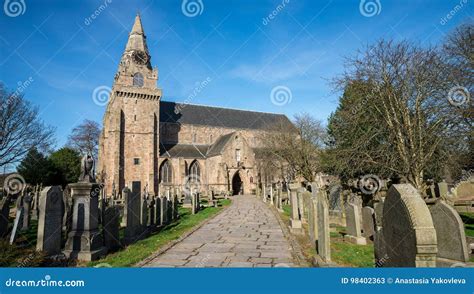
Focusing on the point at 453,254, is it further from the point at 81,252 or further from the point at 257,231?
the point at 81,252

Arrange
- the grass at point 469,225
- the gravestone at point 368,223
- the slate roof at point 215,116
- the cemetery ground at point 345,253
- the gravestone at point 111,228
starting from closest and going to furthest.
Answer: the cemetery ground at point 345,253 < the gravestone at point 111,228 < the gravestone at point 368,223 < the grass at point 469,225 < the slate roof at point 215,116

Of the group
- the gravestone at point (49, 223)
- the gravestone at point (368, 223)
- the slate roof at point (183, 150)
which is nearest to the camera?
the gravestone at point (49, 223)

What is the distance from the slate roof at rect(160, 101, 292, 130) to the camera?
4222cm

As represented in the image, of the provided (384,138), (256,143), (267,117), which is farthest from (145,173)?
(384,138)

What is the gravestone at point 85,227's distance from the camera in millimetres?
6430

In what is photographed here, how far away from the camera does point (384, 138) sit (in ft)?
38.8

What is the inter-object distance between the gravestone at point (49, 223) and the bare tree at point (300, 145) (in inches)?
970

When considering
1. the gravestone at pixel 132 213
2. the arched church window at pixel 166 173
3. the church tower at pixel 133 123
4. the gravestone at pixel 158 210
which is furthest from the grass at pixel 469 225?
the arched church window at pixel 166 173

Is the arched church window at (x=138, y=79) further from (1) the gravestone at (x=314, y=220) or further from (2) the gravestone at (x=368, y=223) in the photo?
(1) the gravestone at (x=314, y=220)

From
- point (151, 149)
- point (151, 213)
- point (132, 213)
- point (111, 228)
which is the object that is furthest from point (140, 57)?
point (111, 228)

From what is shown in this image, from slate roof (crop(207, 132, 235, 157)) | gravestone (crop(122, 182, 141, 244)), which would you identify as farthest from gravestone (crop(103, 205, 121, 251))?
slate roof (crop(207, 132, 235, 157))

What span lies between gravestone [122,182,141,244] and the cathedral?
874 inches

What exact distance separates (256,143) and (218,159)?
11183mm

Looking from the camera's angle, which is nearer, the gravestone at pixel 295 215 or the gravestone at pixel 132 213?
the gravestone at pixel 132 213
